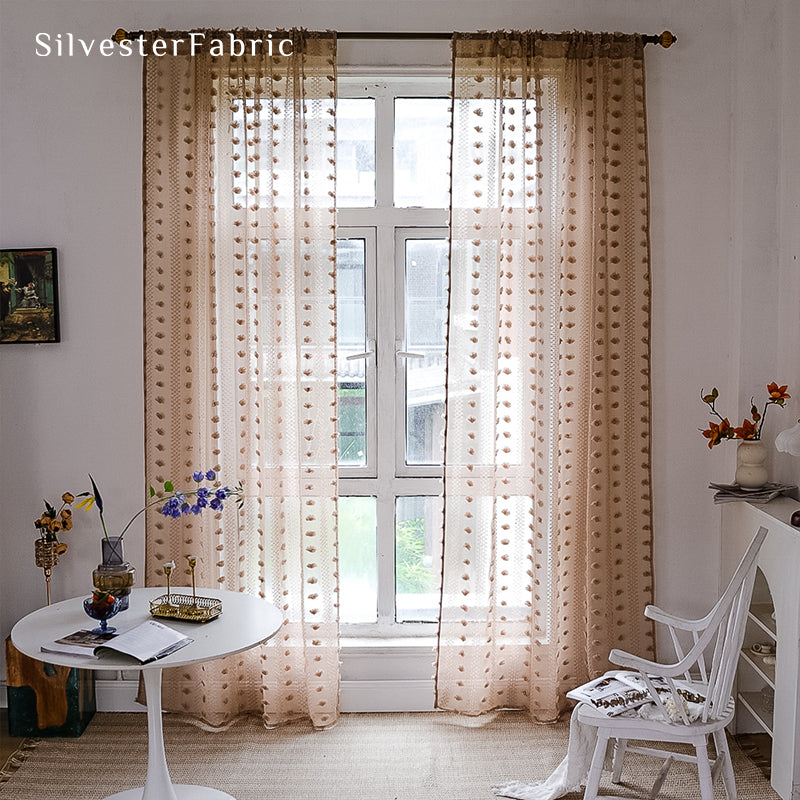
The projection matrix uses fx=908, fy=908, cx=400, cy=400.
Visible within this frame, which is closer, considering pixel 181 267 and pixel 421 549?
pixel 181 267

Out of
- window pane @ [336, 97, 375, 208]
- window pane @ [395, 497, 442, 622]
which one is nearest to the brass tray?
window pane @ [395, 497, 442, 622]

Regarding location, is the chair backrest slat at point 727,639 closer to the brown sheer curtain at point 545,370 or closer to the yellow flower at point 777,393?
the yellow flower at point 777,393

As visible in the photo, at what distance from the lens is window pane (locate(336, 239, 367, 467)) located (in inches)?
134

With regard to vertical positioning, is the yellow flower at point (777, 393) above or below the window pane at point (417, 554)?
above

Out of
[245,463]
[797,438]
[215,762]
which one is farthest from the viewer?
[245,463]

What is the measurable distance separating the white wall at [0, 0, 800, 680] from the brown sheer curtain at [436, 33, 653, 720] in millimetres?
146

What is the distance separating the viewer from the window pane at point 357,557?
138 inches

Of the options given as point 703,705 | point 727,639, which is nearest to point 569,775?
point 703,705

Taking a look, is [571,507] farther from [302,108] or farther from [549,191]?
[302,108]

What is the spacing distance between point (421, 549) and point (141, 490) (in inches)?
42.5

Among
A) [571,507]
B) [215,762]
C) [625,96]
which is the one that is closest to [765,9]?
[625,96]

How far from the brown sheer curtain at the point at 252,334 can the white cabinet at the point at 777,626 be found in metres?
1.44

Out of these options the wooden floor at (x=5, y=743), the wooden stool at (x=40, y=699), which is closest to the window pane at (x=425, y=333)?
the wooden stool at (x=40, y=699)

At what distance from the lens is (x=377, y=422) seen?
3455 millimetres
